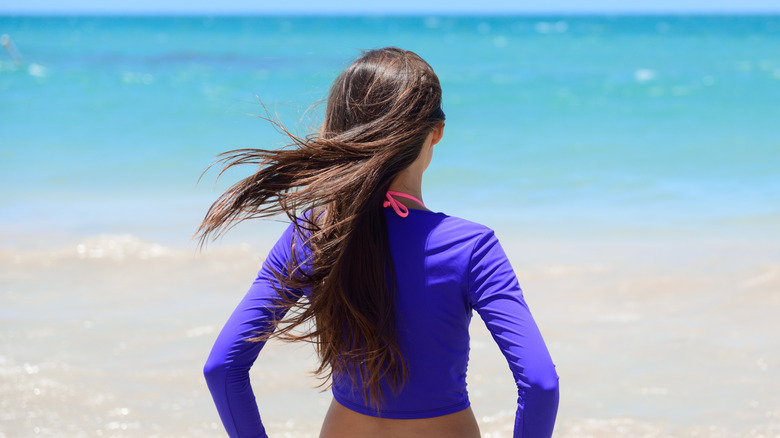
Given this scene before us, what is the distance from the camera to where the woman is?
4.25 feet

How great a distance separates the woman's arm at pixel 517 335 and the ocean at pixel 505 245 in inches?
21.1

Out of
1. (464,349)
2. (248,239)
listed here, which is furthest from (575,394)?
(248,239)

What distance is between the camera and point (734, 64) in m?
20.4

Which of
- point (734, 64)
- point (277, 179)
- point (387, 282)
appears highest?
point (277, 179)

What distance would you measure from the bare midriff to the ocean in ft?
1.92

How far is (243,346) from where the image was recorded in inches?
54.4

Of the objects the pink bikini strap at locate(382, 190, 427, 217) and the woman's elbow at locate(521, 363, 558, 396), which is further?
the pink bikini strap at locate(382, 190, 427, 217)

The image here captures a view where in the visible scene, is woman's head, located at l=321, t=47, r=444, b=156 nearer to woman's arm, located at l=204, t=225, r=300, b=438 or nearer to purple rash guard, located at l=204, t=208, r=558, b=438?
purple rash guard, located at l=204, t=208, r=558, b=438

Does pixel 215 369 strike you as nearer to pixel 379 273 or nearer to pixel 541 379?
pixel 379 273

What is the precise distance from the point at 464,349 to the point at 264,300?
38 cm

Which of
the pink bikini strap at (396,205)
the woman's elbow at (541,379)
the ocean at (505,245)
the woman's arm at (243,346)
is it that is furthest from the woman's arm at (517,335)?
the ocean at (505,245)

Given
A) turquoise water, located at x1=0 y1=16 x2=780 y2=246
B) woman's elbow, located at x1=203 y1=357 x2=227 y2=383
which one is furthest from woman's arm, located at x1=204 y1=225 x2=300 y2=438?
turquoise water, located at x1=0 y1=16 x2=780 y2=246

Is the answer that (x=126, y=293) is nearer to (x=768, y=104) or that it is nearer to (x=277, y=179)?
(x=277, y=179)

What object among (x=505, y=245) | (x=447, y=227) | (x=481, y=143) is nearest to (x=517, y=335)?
(x=447, y=227)
